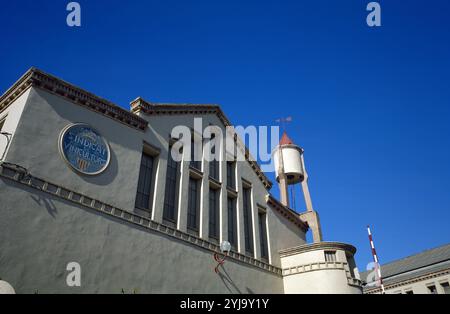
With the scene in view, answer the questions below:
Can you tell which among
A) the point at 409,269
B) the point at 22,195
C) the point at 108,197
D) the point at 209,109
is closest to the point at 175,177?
the point at 108,197

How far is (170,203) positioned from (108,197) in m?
4.28

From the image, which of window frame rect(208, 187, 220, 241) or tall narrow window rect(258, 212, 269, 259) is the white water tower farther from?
window frame rect(208, 187, 220, 241)

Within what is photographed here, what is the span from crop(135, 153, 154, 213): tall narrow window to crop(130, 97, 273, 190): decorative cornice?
272 centimetres

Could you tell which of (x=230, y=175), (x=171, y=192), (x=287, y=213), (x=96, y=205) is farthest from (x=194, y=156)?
(x=287, y=213)

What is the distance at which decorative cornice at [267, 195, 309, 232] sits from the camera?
90.9ft

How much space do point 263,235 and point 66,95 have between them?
1739cm

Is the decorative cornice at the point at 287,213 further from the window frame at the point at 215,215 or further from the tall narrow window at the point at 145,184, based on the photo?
the tall narrow window at the point at 145,184

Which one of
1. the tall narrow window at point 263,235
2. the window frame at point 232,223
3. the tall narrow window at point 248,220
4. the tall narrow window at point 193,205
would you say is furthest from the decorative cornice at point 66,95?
the tall narrow window at point 263,235

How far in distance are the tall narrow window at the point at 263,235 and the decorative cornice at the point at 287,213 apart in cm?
148

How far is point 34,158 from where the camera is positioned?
13008 mm

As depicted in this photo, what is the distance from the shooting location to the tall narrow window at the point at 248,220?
23666mm

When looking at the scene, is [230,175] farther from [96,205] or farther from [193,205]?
[96,205]

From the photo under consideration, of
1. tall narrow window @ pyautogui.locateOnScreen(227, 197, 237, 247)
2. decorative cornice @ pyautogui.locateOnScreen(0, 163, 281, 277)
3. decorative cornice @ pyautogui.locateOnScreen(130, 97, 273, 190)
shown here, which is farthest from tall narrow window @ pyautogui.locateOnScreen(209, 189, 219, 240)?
decorative cornice @ pyautogui.locateOnScreen(130, 97, 273, 190)
